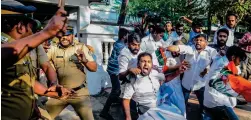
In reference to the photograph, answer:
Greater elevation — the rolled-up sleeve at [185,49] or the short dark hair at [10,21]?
the short dark hair at [10,21]

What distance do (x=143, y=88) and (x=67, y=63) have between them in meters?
1.05

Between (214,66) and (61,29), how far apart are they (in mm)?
2900

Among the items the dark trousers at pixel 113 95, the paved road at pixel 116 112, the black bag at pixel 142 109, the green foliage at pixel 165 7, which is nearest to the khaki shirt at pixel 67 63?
the black bag at pixel 142 109

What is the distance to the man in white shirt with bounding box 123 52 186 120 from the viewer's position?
4.03 m

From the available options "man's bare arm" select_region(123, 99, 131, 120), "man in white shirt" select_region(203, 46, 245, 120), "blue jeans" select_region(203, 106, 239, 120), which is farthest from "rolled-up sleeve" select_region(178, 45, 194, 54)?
"man's bare arm" select_region(123, 99, 131, 120)

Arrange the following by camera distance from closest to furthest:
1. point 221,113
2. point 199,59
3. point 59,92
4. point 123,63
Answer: point 59,92, point 221,113, point 123,63, point 199,59

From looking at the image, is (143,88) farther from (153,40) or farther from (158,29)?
(158,29)

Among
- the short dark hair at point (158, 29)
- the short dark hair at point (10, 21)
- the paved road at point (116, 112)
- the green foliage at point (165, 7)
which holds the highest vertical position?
the green foliage at point (165, 7)

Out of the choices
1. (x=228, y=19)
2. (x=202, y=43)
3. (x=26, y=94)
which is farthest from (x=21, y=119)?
(x=228, y=19)

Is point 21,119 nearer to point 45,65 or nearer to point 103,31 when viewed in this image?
point 45,65

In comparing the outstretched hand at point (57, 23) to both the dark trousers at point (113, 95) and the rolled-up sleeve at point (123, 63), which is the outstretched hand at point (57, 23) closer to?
the rolled-up sleeve at point (123, 63)

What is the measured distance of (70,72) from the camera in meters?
4.36

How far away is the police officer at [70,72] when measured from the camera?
4.25 metres

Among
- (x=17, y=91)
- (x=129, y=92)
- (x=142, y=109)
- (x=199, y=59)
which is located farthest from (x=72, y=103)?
(x=199, y=59)
